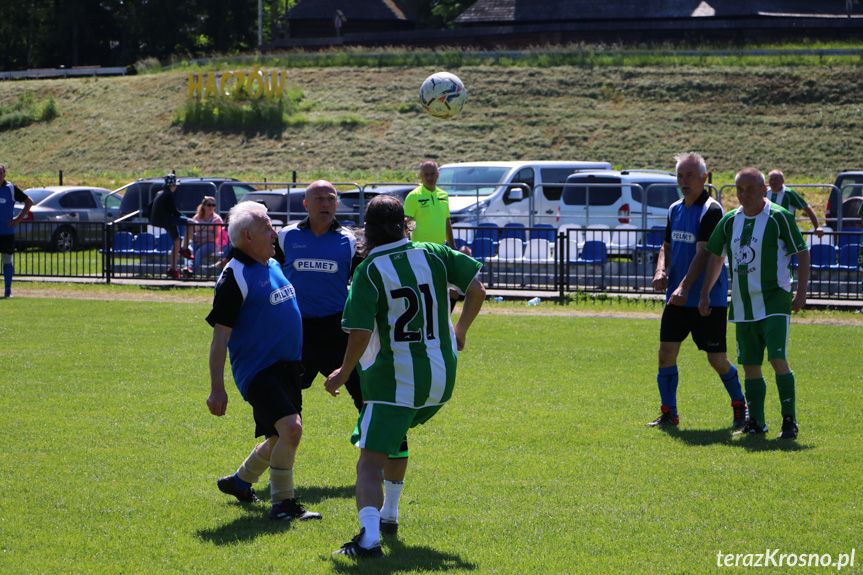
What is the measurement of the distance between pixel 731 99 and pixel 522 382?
40.2 m

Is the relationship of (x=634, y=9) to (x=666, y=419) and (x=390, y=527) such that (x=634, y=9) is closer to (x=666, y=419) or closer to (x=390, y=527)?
(x=666, y=419)

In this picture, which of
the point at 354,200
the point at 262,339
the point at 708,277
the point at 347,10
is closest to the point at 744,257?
the point at 708,277

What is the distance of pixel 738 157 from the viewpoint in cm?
3984

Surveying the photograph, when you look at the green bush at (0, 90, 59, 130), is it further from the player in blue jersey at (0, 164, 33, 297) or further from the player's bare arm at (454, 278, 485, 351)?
the player's bare arm at (454, 278, 485, 351)

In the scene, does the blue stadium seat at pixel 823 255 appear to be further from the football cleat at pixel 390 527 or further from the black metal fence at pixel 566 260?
the football cleat at pixel 390 527

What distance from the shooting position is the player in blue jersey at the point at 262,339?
5012mm

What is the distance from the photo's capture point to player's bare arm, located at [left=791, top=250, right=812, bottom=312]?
6.87m

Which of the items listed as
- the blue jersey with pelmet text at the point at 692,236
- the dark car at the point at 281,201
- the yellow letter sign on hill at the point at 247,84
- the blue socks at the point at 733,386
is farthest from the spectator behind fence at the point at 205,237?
the yellow letter sign on hill at the point at 247,84

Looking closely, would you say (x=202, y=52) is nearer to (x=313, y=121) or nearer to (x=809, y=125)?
(x=313, y=121)

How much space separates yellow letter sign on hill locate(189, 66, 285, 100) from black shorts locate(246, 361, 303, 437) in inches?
1814

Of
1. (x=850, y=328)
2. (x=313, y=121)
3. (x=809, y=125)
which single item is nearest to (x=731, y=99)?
(x=809, y=125)

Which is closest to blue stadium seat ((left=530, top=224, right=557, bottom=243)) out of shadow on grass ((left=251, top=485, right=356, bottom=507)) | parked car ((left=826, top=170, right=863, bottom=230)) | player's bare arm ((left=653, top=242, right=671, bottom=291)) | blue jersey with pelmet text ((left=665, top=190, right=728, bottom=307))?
parked car ((left=826, top=170, right=863, bottom=230))

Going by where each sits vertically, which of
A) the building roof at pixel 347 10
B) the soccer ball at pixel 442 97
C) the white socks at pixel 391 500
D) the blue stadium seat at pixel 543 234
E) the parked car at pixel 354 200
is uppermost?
the building roof at pixel 347 10

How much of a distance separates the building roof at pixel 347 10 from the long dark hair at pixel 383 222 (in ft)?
210
